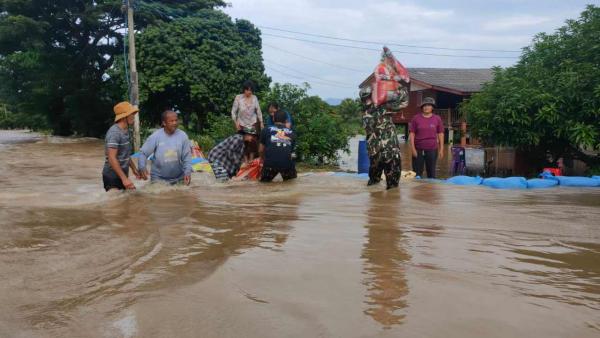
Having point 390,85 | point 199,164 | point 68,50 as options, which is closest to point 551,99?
point 390,85

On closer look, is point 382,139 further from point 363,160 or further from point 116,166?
point 363,160

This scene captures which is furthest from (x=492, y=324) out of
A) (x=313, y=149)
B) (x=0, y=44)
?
(x=0, y=44)

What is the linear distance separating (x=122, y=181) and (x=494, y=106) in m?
8.71

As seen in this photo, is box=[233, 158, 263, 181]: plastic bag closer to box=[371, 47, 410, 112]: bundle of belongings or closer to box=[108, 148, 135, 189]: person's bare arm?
box=[371, 47, 410, 112]: bundle of belongings

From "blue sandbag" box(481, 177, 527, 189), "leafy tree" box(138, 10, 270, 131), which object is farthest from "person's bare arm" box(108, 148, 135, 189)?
"leafy tree" box(138, 10, 270, 131)

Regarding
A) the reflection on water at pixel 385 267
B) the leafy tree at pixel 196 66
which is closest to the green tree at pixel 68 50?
the leafy tree at pixel 196 66

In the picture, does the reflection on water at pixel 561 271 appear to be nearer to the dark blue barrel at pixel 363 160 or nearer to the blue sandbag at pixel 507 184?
the blue sandbag at pixel 507 184

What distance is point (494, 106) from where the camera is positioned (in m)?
12.0

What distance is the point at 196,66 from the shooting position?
2002cm

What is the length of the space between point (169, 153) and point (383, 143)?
2799mm

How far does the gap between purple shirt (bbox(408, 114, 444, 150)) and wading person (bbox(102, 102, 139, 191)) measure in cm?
Result: 435

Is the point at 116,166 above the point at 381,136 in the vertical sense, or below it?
below

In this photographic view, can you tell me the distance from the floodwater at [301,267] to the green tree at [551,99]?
4617mm

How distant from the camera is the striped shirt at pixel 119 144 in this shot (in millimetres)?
6219
